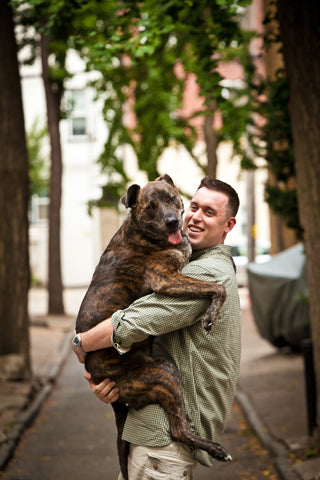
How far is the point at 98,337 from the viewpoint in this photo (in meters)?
3.37

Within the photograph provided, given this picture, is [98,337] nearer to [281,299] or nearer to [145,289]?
[145,289]

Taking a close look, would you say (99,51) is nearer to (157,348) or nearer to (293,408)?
(157,348)

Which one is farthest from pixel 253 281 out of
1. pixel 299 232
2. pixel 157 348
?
pixel 157 348

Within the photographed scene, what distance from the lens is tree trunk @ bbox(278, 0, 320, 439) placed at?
6.97 metres

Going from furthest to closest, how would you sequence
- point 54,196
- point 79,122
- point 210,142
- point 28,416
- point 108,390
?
1. point 79,122
2. point 54,196
3. point 210,142
4. point 28,416
5. point 108,390

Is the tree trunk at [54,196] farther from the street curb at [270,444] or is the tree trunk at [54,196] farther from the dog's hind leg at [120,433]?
the dog's hind leg at [120,433]

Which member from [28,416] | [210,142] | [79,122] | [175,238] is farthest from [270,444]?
[79,122]

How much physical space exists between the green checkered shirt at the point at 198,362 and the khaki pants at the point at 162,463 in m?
0.05

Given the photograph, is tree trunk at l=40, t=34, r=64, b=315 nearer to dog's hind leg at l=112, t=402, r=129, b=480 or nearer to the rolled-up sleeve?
dog's hind leg at l=112, t=402, r=129, b=480

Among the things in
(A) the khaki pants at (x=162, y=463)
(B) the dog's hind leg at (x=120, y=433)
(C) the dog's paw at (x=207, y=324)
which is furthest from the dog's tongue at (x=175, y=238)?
(A) the khaki pants at (x=162, y=463)

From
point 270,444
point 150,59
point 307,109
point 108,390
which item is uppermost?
point 150,59

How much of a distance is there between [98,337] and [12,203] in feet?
25.9

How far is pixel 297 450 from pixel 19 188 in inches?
242

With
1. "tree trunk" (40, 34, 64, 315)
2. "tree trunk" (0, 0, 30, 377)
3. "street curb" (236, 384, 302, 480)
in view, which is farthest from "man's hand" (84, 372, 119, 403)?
"tree trunk" (40, 34, 64, 315)
